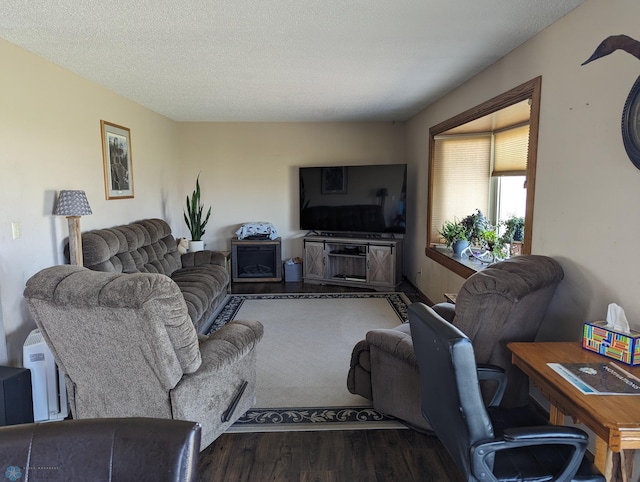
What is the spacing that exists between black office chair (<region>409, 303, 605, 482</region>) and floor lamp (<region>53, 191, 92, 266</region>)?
106 inches

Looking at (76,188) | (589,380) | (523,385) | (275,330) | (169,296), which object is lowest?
(275,330)

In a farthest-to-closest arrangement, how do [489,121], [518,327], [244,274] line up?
[244,274]
[489,121]
[518,327]

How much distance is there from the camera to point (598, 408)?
1340mm

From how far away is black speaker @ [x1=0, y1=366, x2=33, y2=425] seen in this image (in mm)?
2195

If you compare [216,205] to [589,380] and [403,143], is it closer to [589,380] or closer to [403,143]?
[403,143]

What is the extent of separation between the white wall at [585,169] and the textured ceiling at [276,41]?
22 cm

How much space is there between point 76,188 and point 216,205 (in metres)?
3.00

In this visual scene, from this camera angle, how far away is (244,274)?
634cm

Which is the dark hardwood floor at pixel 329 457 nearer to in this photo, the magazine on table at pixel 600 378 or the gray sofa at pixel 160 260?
the magazine on table at pixel 600 378

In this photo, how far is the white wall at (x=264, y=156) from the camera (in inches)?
252

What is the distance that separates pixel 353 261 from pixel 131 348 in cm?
463

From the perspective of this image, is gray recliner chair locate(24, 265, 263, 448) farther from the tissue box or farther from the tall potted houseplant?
the tall potted houseplant

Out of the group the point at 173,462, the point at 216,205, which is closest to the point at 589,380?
the point at 173,462

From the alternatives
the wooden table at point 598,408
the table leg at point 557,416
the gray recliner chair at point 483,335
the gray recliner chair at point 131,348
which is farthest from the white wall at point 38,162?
the table leg at point 557,416
